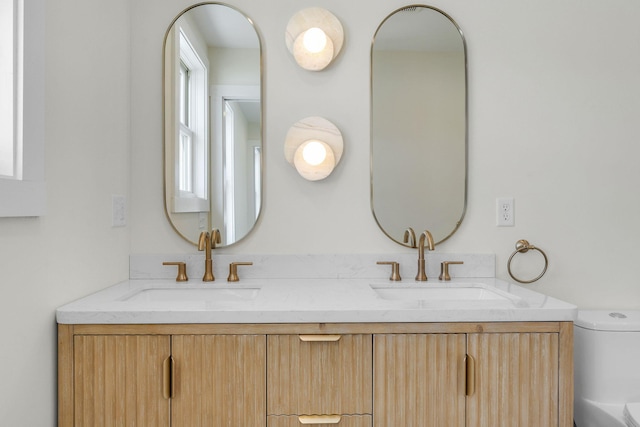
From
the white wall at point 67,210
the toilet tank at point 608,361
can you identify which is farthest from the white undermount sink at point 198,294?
the toilet tank at point 608,361

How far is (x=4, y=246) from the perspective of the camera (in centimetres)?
108

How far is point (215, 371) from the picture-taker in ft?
4.15

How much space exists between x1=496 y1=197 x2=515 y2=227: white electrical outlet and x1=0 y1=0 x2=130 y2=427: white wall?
154cm

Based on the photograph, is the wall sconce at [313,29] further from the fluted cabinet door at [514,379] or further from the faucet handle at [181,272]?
the fluted cabinet door at [514,379]

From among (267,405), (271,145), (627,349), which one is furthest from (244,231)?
(627,349)

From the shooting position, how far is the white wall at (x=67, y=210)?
1.13 metres

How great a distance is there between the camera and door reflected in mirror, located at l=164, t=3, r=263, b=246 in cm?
183

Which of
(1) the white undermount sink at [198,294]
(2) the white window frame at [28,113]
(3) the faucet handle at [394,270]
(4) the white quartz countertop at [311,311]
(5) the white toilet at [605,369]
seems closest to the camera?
(2) the white window frame at [28,113]

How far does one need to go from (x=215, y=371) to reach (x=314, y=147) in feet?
3.08

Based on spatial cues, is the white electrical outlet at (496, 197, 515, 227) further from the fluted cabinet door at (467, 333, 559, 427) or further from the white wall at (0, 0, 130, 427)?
the white wall at (0, 0, 130, 427)

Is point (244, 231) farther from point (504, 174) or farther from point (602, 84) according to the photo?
point (602, 84)

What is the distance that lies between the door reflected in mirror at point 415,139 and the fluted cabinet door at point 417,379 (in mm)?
620

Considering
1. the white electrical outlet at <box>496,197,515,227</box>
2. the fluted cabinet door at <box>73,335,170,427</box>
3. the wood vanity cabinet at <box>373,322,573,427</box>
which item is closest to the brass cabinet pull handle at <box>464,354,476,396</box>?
the wood vanity cabinet at <box>373,322,573,427</box>

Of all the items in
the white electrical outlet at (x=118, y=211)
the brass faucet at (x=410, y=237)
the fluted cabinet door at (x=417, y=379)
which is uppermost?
the white electrical outlet at (x=118, y=211)
